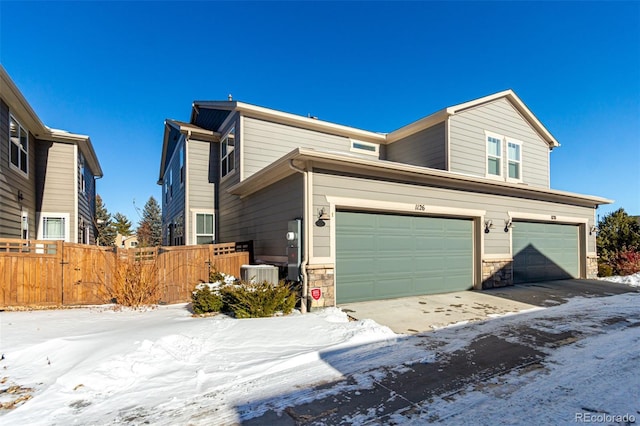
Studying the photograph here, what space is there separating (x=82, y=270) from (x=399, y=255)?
782cm

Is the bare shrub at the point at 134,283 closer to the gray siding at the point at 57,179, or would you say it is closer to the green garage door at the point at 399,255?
the green garage door at the point at 399,255

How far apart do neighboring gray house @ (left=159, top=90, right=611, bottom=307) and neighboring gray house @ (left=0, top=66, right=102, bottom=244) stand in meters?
3.71

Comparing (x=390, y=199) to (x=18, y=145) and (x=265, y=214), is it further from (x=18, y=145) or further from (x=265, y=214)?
(x=18, y=145)

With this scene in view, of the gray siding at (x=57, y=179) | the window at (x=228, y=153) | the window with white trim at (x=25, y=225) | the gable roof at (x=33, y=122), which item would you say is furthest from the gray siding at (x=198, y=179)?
the window with white trim at (x=25, y=225)

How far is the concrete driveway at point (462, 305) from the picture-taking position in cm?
631

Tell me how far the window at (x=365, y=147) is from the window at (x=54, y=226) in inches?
441

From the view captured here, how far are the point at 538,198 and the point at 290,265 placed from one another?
31.2 feet

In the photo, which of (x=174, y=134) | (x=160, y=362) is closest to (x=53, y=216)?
(x=174, y=134)

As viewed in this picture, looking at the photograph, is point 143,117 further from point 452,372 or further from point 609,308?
point 609,308

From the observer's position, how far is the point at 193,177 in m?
12.7

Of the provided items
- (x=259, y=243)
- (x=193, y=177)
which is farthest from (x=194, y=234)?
(x=259, y=243)

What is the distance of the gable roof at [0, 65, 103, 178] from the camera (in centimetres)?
814

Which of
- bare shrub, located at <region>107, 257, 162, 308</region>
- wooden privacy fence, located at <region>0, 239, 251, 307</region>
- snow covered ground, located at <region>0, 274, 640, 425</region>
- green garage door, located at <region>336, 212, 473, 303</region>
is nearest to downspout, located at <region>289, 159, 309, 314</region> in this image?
snow covered ground, located at <region>0, 274, 640, 425</region>

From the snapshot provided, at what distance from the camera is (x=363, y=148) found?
13.3m
